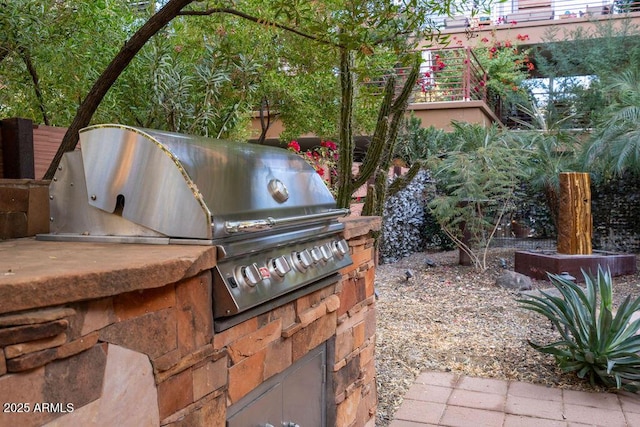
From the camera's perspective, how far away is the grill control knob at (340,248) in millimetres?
2307

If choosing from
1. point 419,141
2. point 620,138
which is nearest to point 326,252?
point 620,138

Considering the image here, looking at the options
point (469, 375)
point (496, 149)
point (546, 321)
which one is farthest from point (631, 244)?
point (469, 375)

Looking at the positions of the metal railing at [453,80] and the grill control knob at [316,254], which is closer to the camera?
the grill control knob at [316,254]

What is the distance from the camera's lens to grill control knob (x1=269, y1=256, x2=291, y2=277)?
1.78 meters

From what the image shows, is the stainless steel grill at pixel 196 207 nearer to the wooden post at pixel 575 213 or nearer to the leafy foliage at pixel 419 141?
the wooden post at pixel 575 213

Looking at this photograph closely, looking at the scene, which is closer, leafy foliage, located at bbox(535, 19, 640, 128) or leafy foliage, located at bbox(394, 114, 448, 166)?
leafy foliage, located at bbox(394, 114, 448, 166)

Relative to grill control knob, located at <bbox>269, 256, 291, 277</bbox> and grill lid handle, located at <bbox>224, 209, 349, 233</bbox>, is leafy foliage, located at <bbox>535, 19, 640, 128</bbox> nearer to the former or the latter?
grill lid handle, located at <bbox>224, 209, 349, 233</bbox>

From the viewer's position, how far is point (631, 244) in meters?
8.94

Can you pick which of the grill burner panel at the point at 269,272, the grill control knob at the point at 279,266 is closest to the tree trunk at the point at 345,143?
the grill burner panel at the point at 269,272

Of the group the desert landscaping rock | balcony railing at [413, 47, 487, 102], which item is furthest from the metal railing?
the desert landscaping rock

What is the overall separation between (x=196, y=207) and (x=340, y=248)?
36.7 inches

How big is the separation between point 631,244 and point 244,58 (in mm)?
7745

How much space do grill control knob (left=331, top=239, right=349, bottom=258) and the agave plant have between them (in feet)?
7.59

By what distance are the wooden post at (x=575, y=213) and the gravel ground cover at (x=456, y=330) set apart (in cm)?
64
